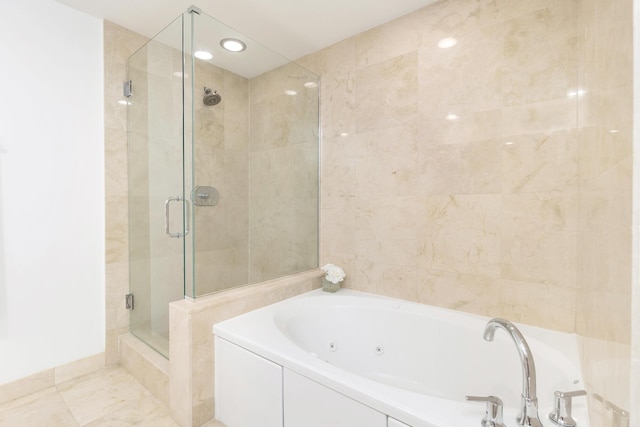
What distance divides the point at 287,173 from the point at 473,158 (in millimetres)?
1367

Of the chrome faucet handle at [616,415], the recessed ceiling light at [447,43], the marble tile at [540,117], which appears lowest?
the chrome faucet handle at [616,415]

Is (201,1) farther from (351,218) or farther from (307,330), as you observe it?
(307,330)

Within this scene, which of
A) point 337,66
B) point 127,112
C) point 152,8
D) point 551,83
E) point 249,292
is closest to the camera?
point 551,83

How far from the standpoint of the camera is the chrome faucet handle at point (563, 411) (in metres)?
0.84

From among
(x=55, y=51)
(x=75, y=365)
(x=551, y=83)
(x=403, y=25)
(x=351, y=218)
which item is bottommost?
(x=75, y=365)

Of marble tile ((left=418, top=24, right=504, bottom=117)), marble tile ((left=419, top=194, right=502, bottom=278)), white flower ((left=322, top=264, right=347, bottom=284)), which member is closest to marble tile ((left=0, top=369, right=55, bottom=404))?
white flower ((left=322, top=264, right=347, bottom=284))

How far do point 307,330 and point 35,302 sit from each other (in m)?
1.64

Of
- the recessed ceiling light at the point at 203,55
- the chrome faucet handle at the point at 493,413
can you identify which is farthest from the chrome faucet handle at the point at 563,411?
the recessed ceiling light at the point at 203,55

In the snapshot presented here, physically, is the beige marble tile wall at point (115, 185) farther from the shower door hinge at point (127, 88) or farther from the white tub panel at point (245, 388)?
the white tub panel at point (245, 388)

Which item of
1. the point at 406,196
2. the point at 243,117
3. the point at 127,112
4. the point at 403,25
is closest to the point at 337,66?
the point at 403,25

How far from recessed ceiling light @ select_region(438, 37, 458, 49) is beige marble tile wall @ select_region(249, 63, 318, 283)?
972 mm

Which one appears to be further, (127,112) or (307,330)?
(127,112)

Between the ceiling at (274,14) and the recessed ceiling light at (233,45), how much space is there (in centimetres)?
16

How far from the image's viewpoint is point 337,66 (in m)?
2.29
